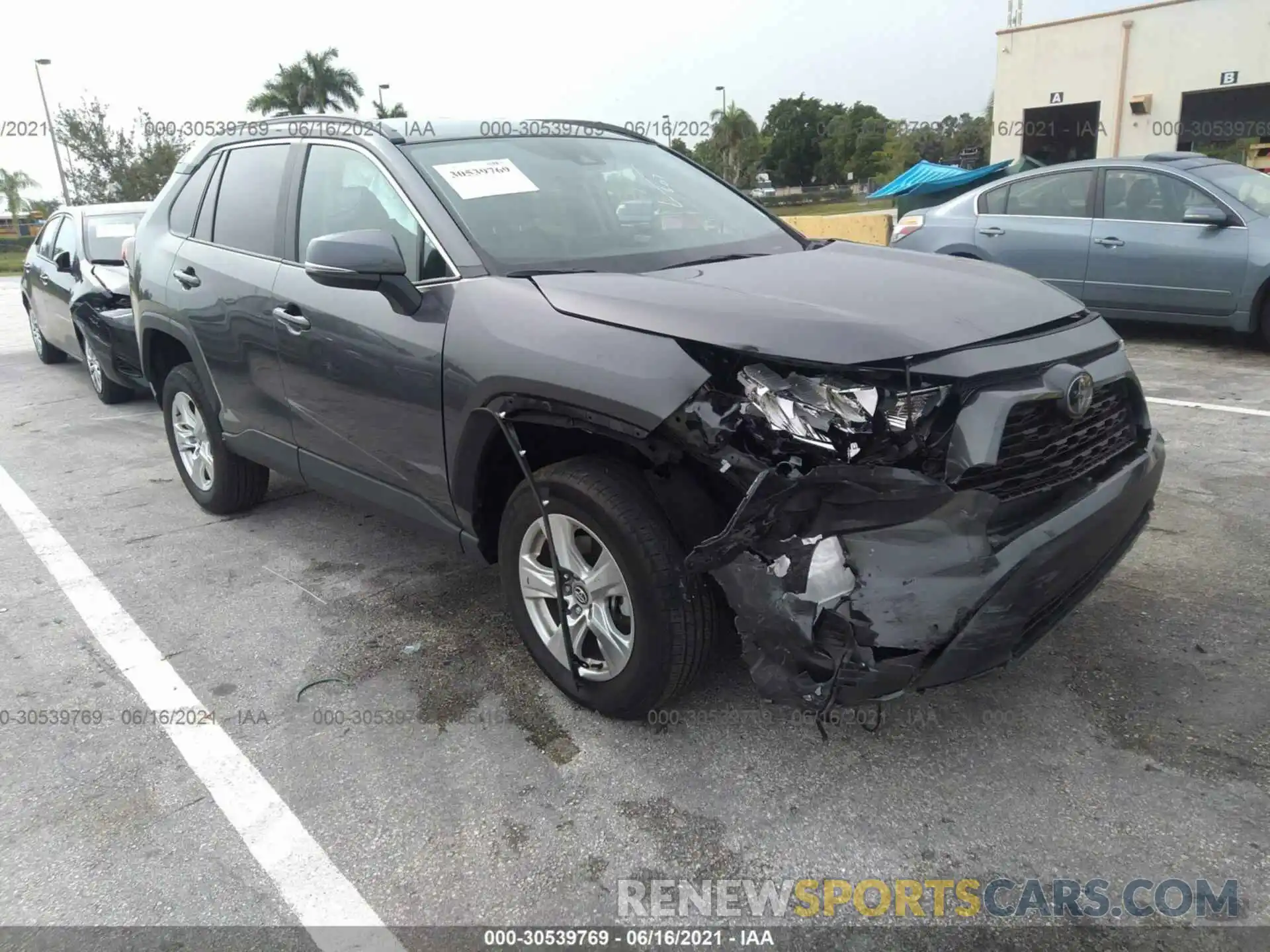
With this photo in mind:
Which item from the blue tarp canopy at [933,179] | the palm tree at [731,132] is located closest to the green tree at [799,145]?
the palm tree at [731,132]

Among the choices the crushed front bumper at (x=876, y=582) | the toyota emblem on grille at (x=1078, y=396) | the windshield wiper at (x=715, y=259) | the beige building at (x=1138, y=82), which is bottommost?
the crushed front bumper at (x=876, y=582)

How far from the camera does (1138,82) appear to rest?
72.6ft

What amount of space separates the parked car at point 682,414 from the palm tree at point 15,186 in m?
79.0

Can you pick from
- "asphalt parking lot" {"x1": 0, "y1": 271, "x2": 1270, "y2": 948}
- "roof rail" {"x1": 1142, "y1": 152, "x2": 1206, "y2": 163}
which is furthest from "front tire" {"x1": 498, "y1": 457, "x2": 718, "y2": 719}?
"roof rail" {"x1": 1142, "y1": 152, "x2": 1206, "y2": 163}

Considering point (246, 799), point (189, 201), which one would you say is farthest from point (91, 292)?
point (246, 799)

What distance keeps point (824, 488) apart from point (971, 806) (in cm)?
99

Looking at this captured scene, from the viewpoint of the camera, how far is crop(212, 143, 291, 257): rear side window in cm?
405

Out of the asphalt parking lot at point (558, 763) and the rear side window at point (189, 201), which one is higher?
the rear side window at point (189, 201)

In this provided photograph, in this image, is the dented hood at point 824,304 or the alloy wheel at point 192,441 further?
the alloy wheel at point 192,441

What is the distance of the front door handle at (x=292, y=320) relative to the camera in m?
3.61

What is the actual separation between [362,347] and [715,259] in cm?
127

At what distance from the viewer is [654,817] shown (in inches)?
99.9

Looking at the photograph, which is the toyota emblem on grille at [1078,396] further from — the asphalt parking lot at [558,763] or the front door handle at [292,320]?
the front door handle at [292,320]

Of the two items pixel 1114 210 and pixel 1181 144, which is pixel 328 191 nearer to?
pixel 1114 210
